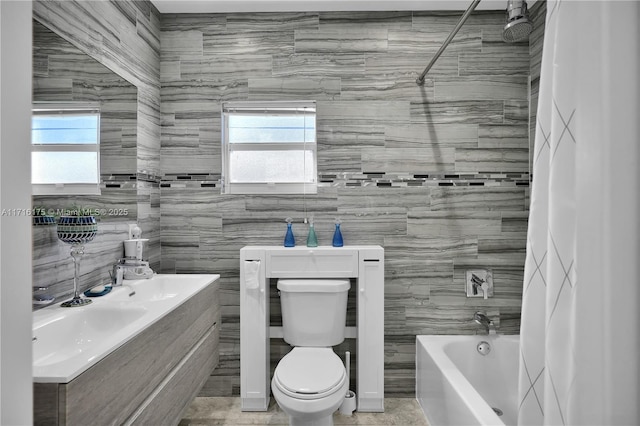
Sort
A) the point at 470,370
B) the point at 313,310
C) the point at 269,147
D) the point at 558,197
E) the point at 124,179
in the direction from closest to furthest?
1. the point at 558,197
2. the point at 124,179
3. the point at 313,310
4. the point at 470,370
5. the point at 269,147

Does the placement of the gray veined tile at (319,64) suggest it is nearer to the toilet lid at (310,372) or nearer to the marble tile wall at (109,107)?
the marble tile wall at (109,107)

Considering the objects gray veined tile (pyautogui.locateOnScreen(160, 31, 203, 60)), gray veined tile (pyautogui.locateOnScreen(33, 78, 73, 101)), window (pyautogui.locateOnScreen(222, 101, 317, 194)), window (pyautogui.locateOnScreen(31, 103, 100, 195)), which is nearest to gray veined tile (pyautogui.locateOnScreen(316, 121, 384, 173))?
window (pyautogui.locateOnScreen(222, 101, 317, 194))

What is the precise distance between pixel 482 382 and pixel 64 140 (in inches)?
104

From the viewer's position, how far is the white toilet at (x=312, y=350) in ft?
5.73

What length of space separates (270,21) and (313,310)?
192 centimetres

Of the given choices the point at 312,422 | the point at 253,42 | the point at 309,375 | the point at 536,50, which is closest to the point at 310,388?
the point at 309,375

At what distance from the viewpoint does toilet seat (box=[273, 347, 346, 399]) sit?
1.75 meters

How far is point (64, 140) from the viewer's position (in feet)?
5.13

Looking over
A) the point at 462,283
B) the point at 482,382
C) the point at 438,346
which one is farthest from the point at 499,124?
the point at 482,382

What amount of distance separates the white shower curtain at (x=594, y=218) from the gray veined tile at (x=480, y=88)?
2060 millimetres

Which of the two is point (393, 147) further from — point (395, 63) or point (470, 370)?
point (470, 370)

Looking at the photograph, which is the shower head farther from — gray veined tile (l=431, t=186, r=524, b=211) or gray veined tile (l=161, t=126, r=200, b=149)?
gray veined tile (l=161, t=126, r=200, b=149)

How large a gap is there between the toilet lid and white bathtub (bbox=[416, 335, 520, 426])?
0.60 metres

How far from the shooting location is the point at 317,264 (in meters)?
2.31
